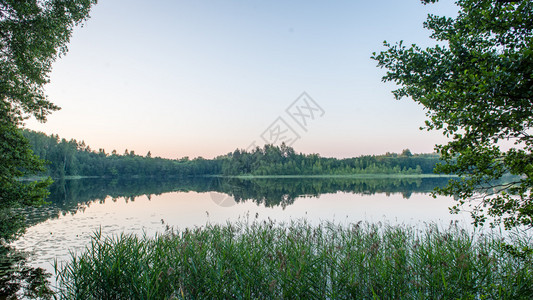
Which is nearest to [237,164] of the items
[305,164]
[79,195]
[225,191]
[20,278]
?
[305,164]

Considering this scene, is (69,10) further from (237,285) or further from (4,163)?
(237,285)

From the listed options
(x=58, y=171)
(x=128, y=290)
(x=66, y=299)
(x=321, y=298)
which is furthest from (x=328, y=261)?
(x=58, y=171)

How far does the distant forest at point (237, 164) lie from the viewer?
9581 cm

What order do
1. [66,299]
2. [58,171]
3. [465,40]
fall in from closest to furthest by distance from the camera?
[66,299] < [465,40] < [58,171]

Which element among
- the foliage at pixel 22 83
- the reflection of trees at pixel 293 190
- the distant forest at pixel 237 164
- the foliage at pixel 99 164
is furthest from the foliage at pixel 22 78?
the distant forest at pixel 237 164

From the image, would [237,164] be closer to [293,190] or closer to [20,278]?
[293,190]

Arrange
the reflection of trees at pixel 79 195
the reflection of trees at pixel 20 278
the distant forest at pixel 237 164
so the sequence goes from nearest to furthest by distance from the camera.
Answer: the reflection of trees at pixel 20 278, the reflection of trees at pixel 79 195, the distant forest at pixel 237 164

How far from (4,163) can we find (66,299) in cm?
720

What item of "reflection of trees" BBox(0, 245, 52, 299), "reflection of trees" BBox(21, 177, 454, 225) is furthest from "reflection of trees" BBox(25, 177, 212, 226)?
"reflection of trees" BBox(0, 245, 52, 299)

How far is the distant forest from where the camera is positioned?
314 feet

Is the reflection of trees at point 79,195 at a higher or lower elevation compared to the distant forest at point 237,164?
lower

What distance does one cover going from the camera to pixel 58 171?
85.4 m

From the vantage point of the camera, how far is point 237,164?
102 m

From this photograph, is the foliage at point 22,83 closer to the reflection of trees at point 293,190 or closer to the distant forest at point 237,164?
the reflection of trees at point 293,190
